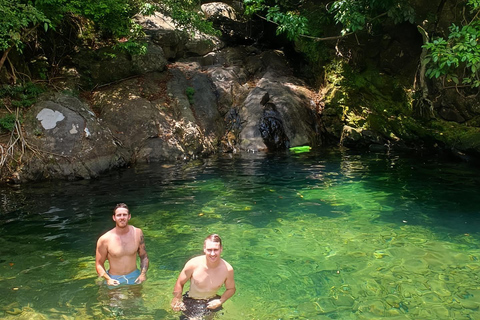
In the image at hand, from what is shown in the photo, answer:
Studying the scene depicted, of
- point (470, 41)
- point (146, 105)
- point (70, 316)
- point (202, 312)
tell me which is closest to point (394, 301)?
point (202, 312)

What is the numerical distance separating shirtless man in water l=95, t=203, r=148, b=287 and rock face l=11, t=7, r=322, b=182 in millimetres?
6957

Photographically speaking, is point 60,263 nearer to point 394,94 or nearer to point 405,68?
point 394,94

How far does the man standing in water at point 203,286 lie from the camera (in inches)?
171

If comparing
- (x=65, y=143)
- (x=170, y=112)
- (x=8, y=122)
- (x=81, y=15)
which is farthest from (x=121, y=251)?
(x=81, y=15)

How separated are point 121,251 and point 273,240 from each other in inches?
110

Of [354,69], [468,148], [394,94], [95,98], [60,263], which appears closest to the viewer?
[60,263]

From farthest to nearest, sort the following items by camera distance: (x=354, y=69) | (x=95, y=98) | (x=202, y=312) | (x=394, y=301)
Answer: (x=354, y=69) < (x=95, y=98) < (x=394, y=301) < (x=202, y=312)

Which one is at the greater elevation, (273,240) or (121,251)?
(121,251)

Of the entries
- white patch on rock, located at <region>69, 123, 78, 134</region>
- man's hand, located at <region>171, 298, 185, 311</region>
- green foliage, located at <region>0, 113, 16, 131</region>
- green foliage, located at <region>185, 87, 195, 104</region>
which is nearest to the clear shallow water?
man's hand, located at <region>171, 298, 185, 311</region>

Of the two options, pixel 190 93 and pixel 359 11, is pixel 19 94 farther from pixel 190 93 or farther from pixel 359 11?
pixel 359 11

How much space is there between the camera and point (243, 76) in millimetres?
18922

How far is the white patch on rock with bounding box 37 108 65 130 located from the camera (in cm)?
1190

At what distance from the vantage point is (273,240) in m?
6.86

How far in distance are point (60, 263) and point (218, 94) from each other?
1248 cm
